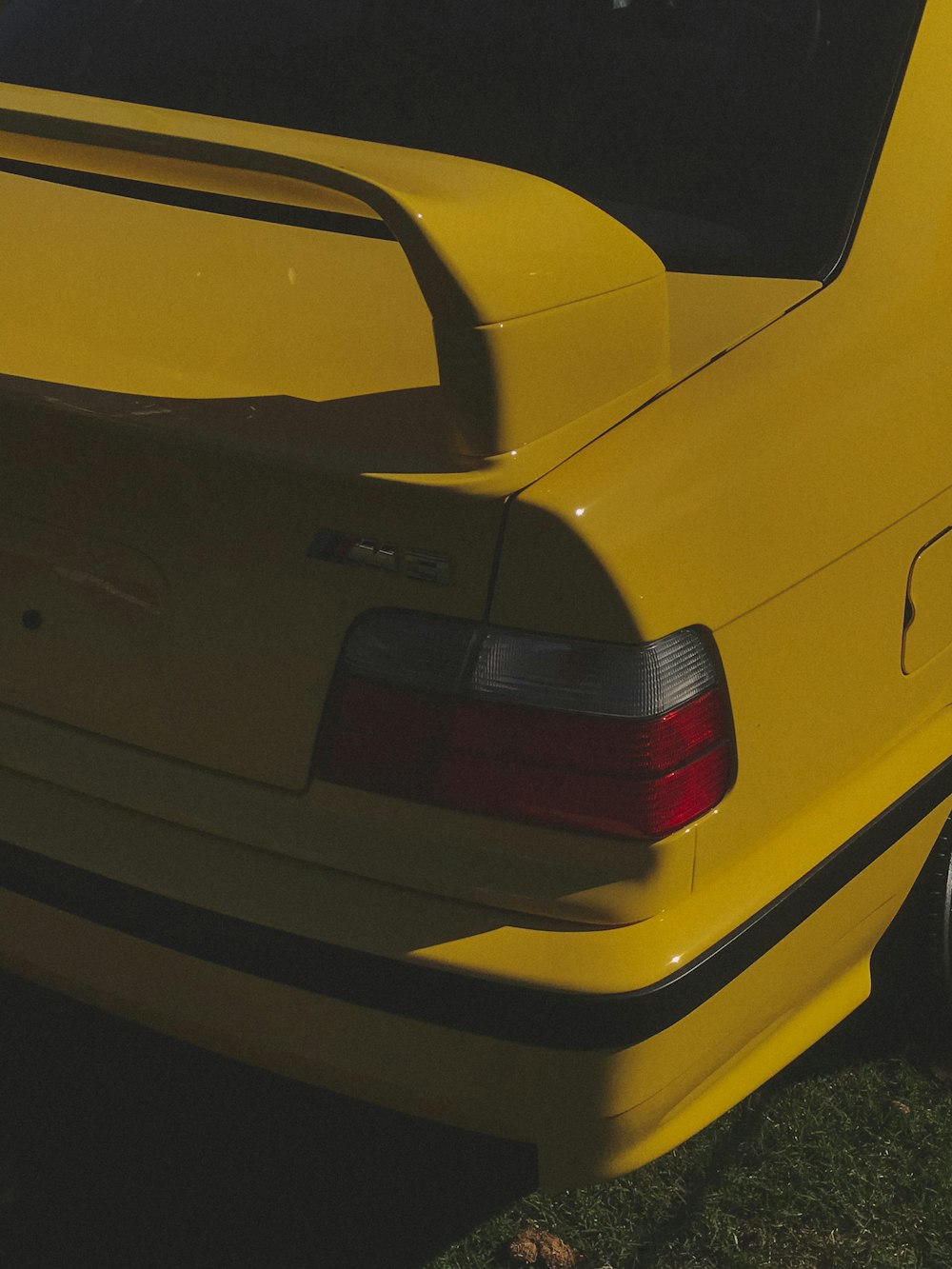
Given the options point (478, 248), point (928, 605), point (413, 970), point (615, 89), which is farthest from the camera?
point (615, 89)

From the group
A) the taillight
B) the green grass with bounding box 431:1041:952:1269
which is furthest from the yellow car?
the green grass with bounding box 431:1041:952:1269

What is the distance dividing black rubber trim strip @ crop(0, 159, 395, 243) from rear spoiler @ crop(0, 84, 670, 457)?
30 centimetres

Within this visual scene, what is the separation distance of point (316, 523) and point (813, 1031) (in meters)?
0.97

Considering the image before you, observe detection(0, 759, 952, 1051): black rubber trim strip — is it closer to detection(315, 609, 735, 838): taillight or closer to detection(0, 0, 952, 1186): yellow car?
detection(0, 0, 952, 1186): yellow car

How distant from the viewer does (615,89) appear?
6.81 ft

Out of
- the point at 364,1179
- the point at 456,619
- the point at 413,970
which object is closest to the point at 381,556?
the point at 456,619

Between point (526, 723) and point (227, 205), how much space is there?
877 millimetres

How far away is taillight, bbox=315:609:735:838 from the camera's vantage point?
59.0 inches

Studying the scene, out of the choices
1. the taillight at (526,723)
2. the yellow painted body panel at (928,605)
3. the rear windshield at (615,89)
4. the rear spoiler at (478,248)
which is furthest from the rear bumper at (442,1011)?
the rear windshield at (615,89)

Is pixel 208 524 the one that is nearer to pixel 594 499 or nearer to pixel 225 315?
pixel 225 315

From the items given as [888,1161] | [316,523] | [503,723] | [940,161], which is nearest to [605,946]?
[503,723]

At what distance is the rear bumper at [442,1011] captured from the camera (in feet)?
4.99

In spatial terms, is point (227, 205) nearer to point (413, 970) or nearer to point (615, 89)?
point (615, 89)

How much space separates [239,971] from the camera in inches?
62.8
